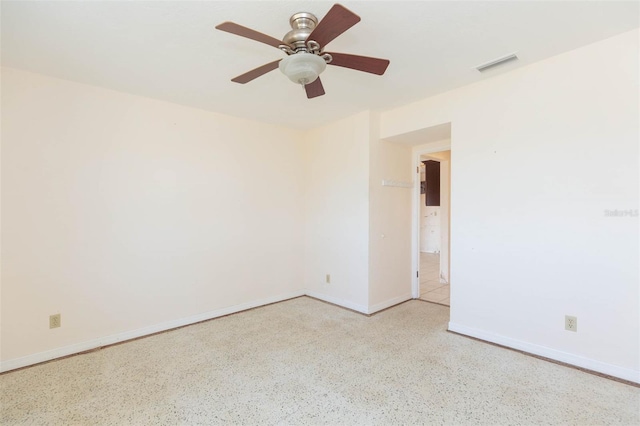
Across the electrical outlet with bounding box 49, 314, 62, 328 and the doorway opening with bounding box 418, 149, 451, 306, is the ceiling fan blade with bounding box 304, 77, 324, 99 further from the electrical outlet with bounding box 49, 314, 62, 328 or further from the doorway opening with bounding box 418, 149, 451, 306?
the electrical outlet with bounding box 49, 314, 62, 328

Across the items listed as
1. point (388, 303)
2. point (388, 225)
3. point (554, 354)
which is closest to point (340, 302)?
point (388, 303)

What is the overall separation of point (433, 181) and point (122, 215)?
579 centimetres

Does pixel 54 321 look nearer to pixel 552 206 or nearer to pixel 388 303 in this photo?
pixel 388 303

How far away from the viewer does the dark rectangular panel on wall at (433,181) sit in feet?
21.7

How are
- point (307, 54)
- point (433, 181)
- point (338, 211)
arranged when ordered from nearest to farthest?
point (307, 54), point (338, 211), point (433, 181)

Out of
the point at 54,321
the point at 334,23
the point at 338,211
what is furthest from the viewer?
the point at 338,211

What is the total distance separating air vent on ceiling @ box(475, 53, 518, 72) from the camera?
2412 mm

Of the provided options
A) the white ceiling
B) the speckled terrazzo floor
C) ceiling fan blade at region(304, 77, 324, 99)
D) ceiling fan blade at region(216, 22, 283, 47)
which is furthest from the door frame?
ceiling fan blade at region(216, 22, 283, 47)

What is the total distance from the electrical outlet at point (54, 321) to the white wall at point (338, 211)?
2.82 metres

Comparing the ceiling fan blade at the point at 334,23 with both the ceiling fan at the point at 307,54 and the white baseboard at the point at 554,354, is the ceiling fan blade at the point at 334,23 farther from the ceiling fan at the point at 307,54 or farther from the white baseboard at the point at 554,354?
the white baseboard at the point at 554,354

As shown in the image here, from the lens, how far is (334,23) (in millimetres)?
1540

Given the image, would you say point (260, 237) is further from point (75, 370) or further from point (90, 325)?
point (75, 370)

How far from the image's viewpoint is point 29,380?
2.28m

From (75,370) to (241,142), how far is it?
2.78 m
